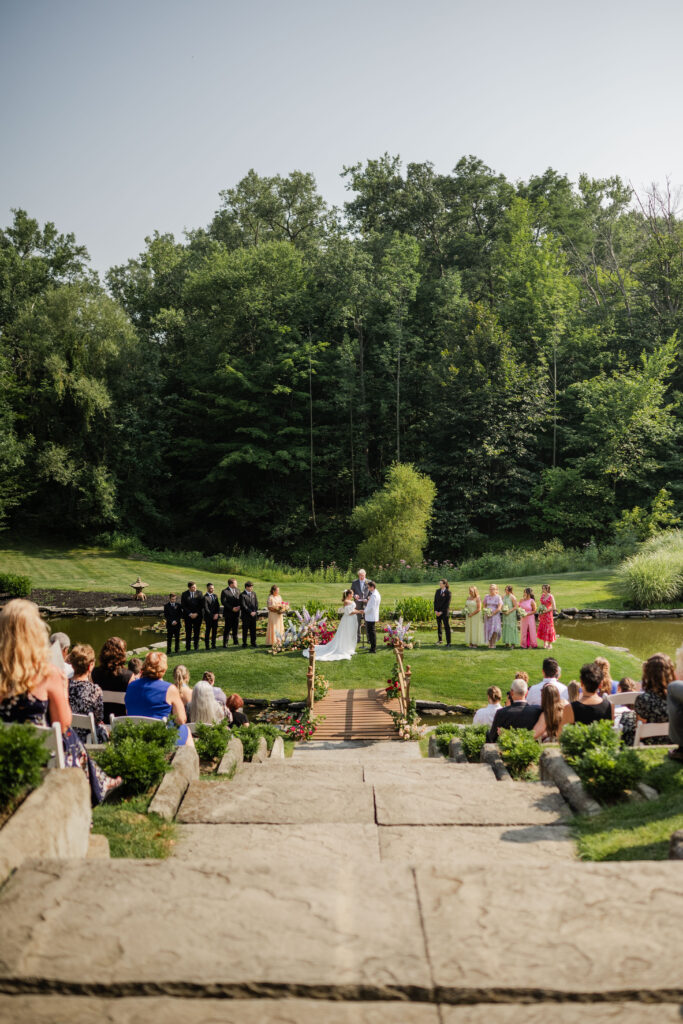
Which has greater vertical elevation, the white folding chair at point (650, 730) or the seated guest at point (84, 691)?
the seated guest at point (84, 691)

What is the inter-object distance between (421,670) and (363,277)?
29906mm

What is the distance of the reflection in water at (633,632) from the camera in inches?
709

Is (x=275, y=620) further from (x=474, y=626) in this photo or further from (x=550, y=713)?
(x=550, y=713)

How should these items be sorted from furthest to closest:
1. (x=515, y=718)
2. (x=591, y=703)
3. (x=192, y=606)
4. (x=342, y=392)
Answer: (x=342, y=392) < (x=192, y=606) < (x=515, y=718) < (x=591, y=703)

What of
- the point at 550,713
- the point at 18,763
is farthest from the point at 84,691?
the point at 550,713

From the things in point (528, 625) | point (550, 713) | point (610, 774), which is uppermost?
point (610, 774)

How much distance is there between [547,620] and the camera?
53.1ft

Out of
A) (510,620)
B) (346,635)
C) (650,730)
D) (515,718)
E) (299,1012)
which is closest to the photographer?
(299,1012)

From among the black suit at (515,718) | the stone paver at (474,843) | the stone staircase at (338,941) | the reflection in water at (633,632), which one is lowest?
the reflection in water at (633,632)

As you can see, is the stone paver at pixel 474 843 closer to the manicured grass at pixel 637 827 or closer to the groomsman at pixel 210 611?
the manicured grass at pixel 637 827

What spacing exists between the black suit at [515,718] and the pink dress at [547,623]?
Result: 8.02m

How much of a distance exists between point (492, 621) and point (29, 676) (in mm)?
12976

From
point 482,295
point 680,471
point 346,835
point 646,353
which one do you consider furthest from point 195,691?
point 482,295

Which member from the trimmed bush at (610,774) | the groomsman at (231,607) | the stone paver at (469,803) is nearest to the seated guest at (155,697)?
the stone paver at (469,803)
